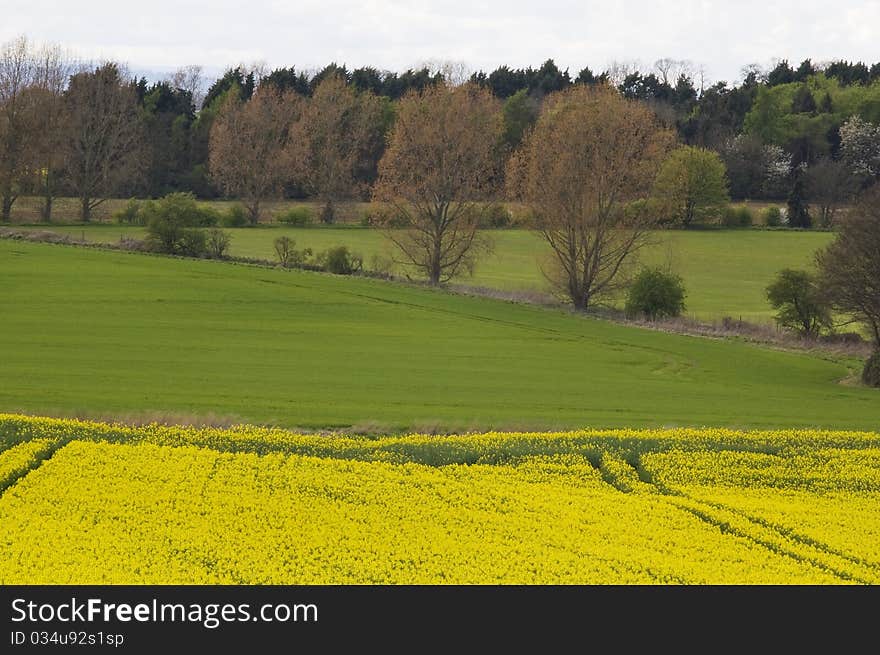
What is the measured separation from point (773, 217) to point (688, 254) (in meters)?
20.6

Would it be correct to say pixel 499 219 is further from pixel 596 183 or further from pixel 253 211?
pixel 596 183

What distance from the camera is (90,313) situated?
155 feet

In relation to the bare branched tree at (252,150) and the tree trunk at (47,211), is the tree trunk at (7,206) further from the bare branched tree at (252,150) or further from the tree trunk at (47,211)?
the bare branched tree at (252,150)

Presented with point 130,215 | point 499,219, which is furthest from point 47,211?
point 499,219

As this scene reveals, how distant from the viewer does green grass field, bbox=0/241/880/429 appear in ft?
102

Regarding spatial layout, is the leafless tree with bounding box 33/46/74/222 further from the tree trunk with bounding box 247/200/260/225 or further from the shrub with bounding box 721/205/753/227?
the shrub with bounding box 721/205/753/227

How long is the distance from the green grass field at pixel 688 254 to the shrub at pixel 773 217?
5.97 metres

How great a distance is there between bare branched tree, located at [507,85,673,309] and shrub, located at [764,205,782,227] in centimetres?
4666

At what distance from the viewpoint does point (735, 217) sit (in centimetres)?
10775

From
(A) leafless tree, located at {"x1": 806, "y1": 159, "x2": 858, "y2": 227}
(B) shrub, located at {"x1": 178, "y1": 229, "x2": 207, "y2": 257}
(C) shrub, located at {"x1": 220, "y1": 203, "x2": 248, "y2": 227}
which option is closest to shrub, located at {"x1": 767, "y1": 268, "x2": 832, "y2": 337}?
(B) shrub, located at {"x1": 178, "y1": 229, "x2": 207, "y2": 257}

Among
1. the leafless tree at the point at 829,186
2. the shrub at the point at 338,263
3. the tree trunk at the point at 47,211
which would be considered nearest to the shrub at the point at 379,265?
the shrub at the point at 338,263
